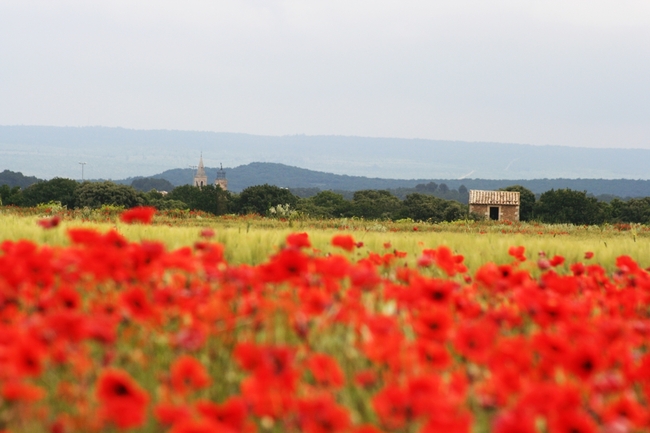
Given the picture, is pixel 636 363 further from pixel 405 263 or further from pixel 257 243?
pixel 257 243

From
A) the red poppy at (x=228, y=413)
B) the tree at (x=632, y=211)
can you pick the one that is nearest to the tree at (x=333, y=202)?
the tree at (x=632, y=211)

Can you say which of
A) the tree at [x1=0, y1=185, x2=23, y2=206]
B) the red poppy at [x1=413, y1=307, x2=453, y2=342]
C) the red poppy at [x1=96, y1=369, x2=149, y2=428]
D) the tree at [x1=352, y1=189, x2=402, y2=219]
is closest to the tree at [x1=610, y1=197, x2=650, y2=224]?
the tree at [x1=352, y1=189, x2=402, y2=219]

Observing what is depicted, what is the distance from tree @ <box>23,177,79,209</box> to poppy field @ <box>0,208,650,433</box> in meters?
89.1

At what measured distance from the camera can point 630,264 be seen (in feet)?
15.4

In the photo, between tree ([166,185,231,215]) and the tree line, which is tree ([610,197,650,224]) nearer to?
the tree line

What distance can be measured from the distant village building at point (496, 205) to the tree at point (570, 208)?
9930 mm

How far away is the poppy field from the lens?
6.37ft

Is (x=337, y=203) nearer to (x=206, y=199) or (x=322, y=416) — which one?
(x=206, y=199)

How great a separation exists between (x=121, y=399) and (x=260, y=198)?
7732 cm

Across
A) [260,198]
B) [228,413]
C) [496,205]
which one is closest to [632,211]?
[496,205]

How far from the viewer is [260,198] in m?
78.8

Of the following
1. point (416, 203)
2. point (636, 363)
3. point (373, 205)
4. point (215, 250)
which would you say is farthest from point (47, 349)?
point (373, 205)

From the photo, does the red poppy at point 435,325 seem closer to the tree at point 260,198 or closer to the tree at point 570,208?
the tree at point 570,208

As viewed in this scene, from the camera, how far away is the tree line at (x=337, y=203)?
6994 centimetres
